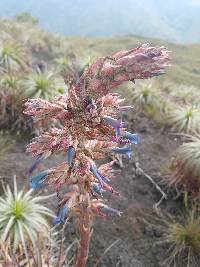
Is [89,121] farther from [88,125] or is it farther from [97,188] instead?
[97,188]

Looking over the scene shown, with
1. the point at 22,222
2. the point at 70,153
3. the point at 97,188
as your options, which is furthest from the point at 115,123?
the point at 22,222

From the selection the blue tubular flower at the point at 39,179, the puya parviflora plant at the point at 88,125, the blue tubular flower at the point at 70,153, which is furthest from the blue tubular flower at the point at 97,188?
the blue tubular flower at the point at 70,153

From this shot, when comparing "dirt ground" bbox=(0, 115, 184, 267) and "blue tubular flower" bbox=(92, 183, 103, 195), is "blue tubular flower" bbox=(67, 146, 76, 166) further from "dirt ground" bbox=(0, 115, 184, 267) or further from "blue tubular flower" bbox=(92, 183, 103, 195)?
"dirt ground" bbox=(0, 115, 184, 267)

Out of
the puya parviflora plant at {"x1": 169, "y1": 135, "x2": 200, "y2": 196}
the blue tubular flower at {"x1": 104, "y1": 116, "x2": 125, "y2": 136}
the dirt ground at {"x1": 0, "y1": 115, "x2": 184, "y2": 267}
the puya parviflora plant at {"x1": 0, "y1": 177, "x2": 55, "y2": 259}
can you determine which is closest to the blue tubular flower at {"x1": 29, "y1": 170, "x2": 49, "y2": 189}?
the blue tubular flower at {"x1": 104, "y1": 116, "x2": 125, "y2": 136}

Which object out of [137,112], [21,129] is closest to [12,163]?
[21,129]

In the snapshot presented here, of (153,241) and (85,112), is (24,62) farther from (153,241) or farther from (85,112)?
(85,112)

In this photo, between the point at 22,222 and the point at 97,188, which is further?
the point at 22,222
